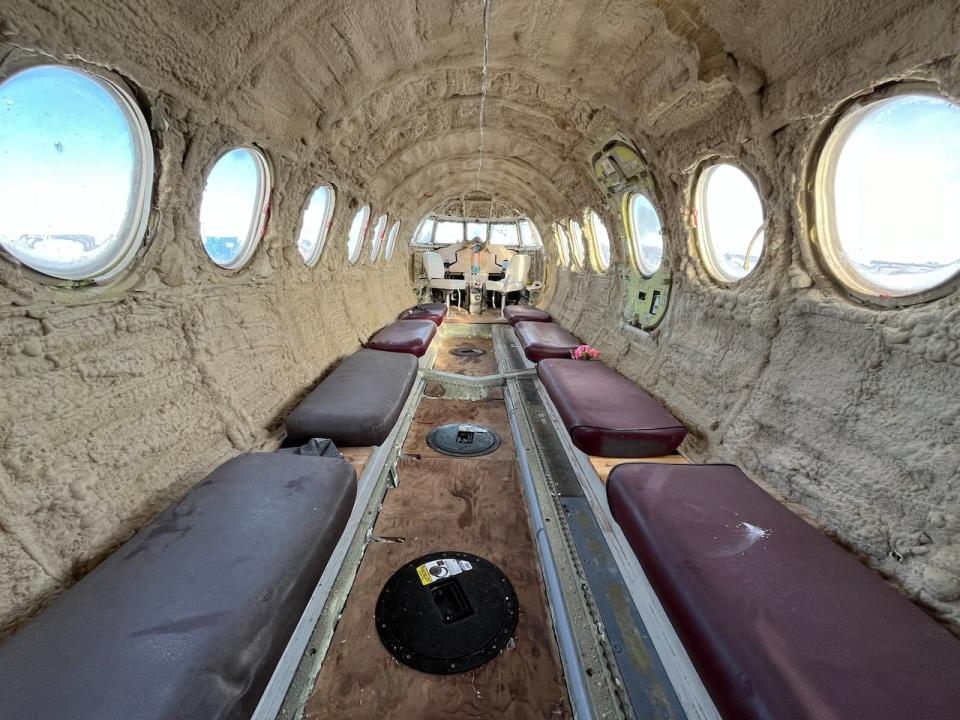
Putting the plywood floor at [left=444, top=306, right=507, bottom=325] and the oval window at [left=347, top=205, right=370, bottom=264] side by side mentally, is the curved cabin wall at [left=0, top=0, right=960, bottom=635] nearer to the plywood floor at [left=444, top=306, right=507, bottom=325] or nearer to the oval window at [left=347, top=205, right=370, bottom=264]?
the oval window at [left=347, top=205, right=370, bottom=264]

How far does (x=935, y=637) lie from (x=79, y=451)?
12.0ft

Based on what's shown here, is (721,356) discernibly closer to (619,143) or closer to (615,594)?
(615,594)

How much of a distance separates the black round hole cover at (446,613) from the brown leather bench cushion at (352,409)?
102 centimetres

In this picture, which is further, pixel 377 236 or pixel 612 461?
pixel 377 236

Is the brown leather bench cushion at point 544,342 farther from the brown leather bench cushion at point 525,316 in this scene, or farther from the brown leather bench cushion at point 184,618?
the brown leather bench cushion at point 184,618

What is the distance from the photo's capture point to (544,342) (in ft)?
19.1

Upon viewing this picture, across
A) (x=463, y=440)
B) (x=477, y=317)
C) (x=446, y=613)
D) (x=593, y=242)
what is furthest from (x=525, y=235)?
(x=446, y=613)

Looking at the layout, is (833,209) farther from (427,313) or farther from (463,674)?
(427,313)

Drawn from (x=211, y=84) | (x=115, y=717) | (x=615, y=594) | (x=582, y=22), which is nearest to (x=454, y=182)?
(x=582, y=22)

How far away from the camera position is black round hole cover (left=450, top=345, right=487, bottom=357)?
25.9ft

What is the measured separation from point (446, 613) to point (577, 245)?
7559mm

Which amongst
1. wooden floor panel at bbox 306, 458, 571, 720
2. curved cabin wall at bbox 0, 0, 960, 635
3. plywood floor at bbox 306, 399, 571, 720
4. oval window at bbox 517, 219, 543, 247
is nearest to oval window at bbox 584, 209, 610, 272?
curved cabin wall at bbox 0, 0, 960, 635

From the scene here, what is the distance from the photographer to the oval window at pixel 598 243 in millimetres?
6855

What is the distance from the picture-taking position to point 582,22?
274 cm
